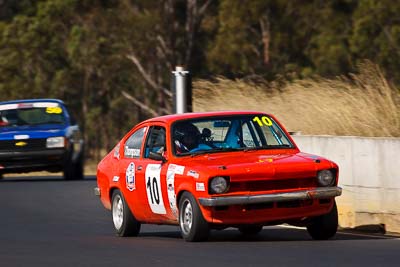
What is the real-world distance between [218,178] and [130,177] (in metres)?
1.98

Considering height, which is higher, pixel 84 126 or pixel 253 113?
pixel 253 113

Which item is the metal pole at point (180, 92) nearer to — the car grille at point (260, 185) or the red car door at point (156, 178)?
the red car door at point (156, 178)

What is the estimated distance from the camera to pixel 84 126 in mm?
52750

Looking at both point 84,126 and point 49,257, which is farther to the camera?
point 84,126

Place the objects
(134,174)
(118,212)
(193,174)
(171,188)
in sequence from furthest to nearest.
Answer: (118,212), (134,174), (171,188), (193,174)

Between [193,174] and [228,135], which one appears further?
[228,135]

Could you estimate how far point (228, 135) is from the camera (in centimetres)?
1347

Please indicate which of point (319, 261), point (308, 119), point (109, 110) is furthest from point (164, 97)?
point (319, 261)

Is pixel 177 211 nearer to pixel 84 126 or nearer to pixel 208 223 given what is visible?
pixel 208 223

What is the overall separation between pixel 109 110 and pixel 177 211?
40257 millimetres

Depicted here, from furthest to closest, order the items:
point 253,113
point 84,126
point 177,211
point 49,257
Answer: point 84,126
point 253,113
point 177,211
point 49,257

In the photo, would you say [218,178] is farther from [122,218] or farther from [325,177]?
[122,218]

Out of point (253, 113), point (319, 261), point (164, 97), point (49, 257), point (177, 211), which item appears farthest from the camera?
point (164, 97)

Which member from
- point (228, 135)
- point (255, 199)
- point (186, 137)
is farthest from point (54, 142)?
point (255, 199)
